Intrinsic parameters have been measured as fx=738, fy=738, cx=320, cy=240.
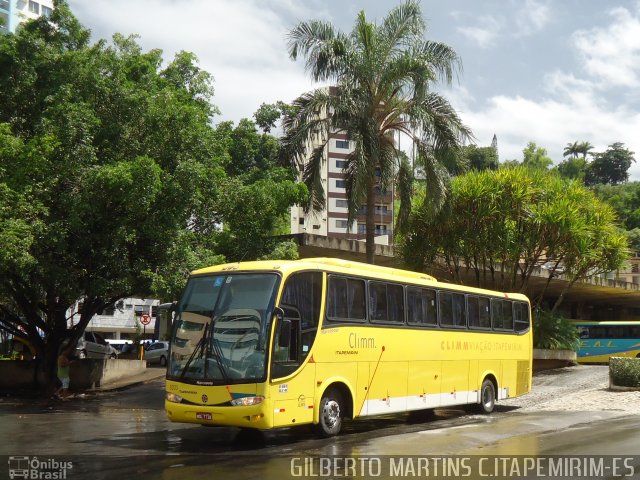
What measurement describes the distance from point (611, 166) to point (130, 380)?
107 meters

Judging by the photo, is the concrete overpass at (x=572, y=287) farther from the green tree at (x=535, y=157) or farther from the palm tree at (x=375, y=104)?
the green tree at (x=535, y=157)

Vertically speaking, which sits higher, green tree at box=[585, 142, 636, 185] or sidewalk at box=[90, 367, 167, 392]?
green tree at box=[585, 142, 636, 185]

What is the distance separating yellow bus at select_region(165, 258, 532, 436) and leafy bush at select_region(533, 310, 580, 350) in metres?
14.3

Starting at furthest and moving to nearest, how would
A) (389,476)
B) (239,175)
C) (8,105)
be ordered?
(239,175), (8,105), (389,476)

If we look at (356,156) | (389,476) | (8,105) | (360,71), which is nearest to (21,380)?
(8,105)

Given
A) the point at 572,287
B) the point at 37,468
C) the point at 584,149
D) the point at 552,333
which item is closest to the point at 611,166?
the point at 584,149

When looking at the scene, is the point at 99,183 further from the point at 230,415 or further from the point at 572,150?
the point at 572,150

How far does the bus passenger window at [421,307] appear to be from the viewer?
15.9 meters

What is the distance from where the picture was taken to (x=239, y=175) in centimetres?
2455

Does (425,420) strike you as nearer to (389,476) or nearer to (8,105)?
(389,476)

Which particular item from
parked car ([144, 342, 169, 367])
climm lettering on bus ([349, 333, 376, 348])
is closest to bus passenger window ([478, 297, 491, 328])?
climm lettering on bus ([349, 333, 376, 348])

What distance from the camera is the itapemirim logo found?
9413mm

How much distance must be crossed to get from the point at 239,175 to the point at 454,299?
976cm

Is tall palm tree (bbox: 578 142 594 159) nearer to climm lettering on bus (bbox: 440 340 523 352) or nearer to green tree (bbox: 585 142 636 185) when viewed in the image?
green tree (bbox: 585 142 636 185)
